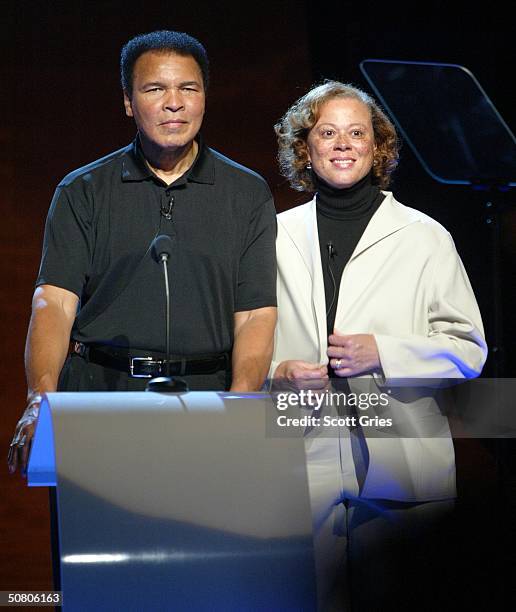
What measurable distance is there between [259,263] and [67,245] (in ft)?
1.35

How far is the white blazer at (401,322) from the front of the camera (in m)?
2.16

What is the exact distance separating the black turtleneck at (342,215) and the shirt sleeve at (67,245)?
55cm

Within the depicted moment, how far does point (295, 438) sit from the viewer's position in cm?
159

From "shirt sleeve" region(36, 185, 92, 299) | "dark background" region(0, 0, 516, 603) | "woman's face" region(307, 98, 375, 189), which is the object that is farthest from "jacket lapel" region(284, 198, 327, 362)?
"dark background" region(0, 0, 516, 603)

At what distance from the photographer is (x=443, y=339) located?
2.15 metres

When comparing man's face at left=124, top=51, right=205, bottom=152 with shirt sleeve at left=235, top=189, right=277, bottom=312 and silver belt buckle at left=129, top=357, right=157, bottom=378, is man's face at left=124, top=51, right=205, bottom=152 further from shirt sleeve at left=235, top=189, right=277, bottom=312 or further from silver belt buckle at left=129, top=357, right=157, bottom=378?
silver belt buckle at left=129, top=357, right=157, bottom=378

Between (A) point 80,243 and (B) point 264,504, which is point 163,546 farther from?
(A) point 80,243

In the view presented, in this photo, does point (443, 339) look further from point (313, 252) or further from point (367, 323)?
point (313, 252)

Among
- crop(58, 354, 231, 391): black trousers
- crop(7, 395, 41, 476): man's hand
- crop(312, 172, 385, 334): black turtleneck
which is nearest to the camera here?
crop(7, 395, 41, 476): man's hand

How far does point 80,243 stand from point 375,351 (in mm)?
670

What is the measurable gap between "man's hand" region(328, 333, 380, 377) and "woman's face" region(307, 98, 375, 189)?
0.40 meters

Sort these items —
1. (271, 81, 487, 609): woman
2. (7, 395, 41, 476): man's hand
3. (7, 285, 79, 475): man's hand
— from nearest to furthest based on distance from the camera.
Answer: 1. (7, 395, 41, 476): man's hand
2. (7, 285, 79, 475): man's hand
3. (271, 81, 487, 609): woman

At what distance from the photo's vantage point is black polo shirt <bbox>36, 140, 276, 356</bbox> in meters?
2.05

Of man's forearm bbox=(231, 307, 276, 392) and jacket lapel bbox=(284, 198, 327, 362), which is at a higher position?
jacket lapel bbox=(284, 198, 327, 362)
